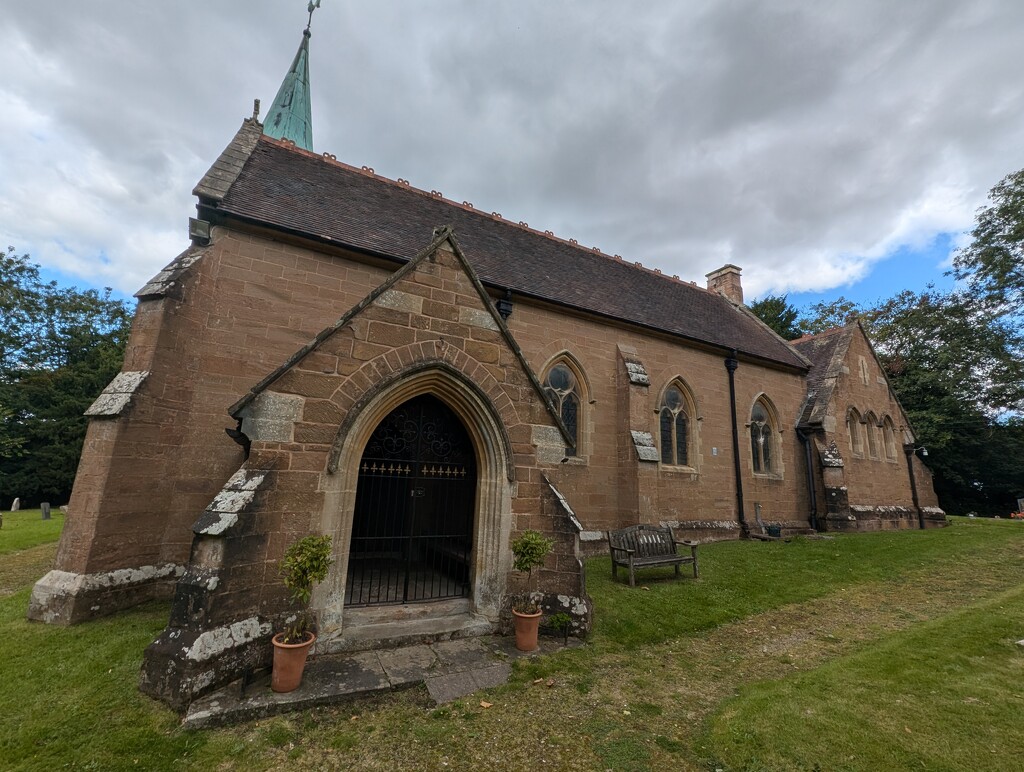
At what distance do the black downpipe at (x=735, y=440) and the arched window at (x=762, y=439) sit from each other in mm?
1206

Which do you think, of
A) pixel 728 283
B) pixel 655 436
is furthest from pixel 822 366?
pixel 655 436

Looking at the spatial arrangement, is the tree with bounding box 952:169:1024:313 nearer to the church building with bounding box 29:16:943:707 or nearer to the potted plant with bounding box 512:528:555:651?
the church building with bounding box 29:16:943:707

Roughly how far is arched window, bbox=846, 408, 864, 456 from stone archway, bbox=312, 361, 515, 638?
18.0 metres

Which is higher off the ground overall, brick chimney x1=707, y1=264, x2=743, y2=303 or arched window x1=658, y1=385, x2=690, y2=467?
brick chimney x1=707, y1=264, x2=743, y2=303

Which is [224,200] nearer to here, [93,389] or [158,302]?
[158,302]

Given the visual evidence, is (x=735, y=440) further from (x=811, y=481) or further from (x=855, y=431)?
(x=855, y=431)

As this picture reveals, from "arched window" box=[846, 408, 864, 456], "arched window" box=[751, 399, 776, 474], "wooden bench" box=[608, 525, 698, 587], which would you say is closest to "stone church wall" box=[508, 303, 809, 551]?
"arched window" box=[751, 399, 776, 474]

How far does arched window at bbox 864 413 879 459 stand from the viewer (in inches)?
728

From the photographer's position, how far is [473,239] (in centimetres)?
1337

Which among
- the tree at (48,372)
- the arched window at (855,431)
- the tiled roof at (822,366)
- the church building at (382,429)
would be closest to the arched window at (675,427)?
the church building at (382,429)

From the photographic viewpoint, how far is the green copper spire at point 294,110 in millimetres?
19016

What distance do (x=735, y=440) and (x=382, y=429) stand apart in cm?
1281

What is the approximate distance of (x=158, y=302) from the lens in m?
7.59

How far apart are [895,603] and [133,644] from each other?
11.9 m
